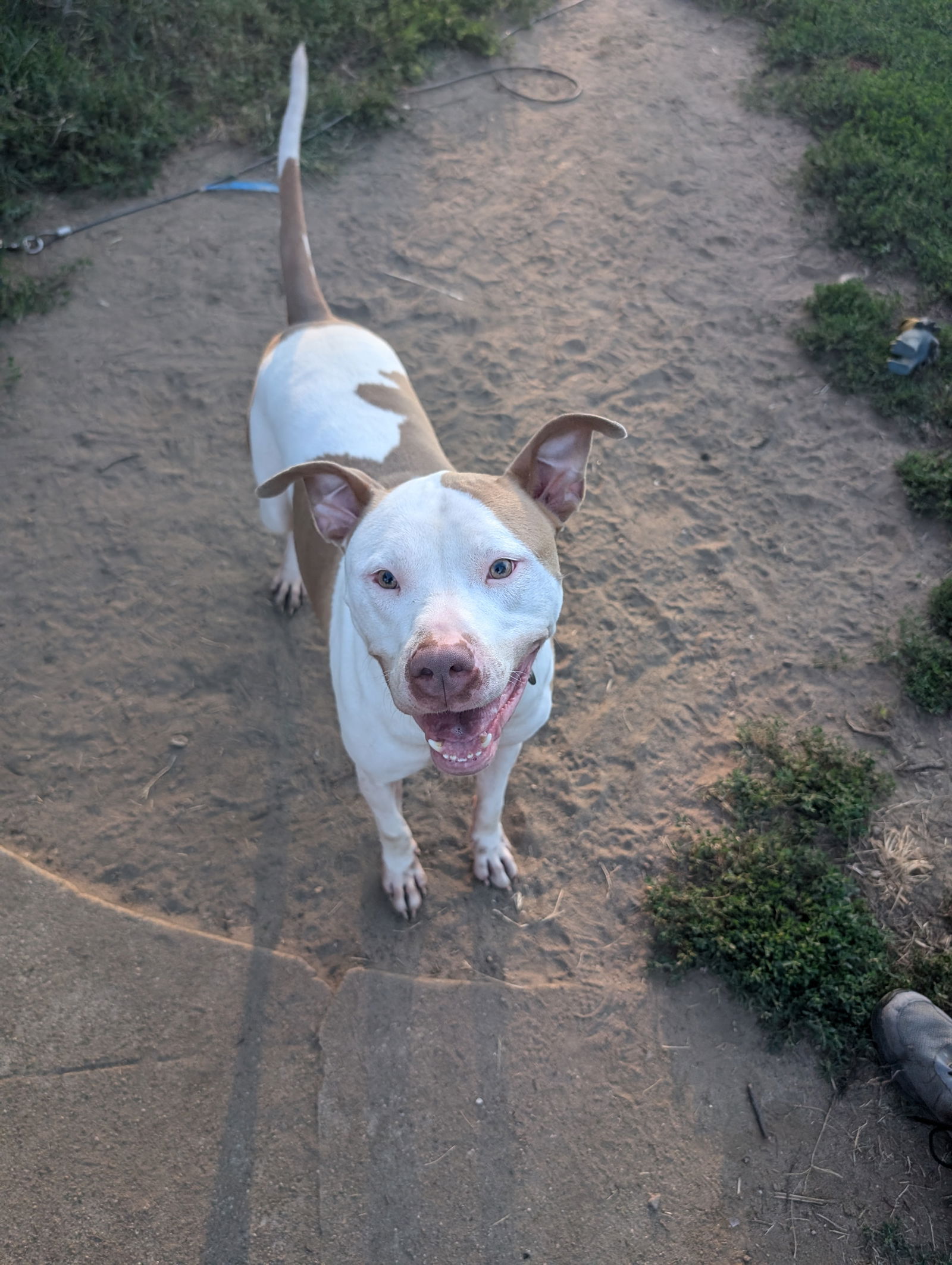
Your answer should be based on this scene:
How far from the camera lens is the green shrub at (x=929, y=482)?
176 inches

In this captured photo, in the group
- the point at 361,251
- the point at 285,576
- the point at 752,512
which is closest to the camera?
the point at 285,576

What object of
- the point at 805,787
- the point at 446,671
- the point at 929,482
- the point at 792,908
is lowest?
the point at 792,908

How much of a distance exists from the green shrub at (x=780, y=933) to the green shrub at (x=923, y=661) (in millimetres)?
985

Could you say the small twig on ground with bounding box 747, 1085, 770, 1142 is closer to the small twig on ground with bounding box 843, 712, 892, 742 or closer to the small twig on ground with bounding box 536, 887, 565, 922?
the small twig on ground with bounding box 536, 887, 565, 922


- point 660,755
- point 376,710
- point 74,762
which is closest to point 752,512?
point 660,755

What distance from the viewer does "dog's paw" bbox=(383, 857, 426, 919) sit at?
3.33m

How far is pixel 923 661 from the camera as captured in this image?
3.94 metres

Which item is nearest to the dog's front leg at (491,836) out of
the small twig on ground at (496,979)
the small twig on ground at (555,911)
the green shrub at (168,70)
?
the small twig on ground at (555,911)

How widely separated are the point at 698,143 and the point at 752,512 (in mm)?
3622

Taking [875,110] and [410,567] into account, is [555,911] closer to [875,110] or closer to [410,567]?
[410,567]

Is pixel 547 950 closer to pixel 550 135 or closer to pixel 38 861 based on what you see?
pixel 38 861

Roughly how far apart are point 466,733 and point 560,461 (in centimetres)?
85

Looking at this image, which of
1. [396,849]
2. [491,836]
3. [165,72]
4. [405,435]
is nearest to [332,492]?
[405,435]

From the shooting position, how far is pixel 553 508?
2.60 metres
